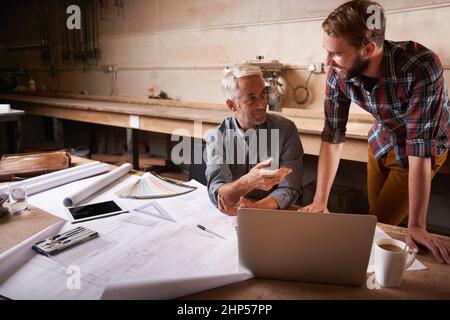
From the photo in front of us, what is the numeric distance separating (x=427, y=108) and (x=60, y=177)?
1.37m

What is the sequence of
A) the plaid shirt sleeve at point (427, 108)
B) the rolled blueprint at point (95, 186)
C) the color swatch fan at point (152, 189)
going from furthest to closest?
1. the color swatch fan at point (152, 189)
2. the rolled blueprint at point (95, 186)
3. the plaid shirt sleeve at point (427, 108)

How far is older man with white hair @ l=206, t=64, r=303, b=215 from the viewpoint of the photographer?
1.36 meters

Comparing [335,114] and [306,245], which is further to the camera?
[335,114]

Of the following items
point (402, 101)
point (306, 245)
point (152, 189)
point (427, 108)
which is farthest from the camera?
point (152, 189)

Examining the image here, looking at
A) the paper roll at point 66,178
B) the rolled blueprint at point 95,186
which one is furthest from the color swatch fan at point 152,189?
the paper roll at point 66,178

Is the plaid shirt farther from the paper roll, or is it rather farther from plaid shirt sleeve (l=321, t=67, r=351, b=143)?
the paper roll

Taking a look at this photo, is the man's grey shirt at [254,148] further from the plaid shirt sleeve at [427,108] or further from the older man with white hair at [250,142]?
the plaid shirt sleeve at [427,108]

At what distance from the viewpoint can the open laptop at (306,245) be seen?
2.36 feet

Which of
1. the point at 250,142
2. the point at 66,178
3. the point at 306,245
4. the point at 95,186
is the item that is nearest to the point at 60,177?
the point at 66,178

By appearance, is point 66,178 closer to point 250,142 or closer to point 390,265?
point 250,142

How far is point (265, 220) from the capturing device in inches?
29.1

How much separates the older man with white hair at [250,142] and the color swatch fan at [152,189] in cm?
14

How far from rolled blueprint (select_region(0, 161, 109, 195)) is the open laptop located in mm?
933

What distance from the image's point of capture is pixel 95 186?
137 cm
